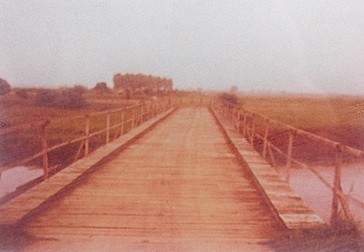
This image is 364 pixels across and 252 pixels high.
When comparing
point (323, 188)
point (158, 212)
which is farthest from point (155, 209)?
point (323, 188)

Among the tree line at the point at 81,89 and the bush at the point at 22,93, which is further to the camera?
the tree line at the point at 81,89

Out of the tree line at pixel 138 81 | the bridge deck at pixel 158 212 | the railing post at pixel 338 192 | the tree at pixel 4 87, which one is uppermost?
the tree line at pixel 138 81

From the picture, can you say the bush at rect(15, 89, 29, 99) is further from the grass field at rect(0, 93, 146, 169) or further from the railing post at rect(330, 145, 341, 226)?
the railing post at rect(330, 145, 341, 226)

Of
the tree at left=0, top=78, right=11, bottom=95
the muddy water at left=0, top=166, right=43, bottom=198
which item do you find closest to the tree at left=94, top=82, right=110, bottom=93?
the tree at left=0, top=78, right=11, bottom=95

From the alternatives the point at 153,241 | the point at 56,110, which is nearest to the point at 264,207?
the point at 153,241

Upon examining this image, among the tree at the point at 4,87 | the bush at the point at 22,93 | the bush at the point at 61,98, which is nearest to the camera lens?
the tree at the point at 4,87

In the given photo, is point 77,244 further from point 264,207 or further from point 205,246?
point 264,207

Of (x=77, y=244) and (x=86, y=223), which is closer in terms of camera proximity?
(x=77, y=244)

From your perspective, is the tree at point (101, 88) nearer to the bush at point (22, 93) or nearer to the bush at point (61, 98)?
the bush at point (61, 98)

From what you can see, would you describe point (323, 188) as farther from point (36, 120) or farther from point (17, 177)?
point (36, 120)

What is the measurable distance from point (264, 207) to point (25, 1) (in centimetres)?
246

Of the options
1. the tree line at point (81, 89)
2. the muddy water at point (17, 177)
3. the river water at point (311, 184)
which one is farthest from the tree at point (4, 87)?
the muddy water at point (17, 177)

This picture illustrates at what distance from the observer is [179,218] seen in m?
3.71

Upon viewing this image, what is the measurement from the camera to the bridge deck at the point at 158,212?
328 cm
